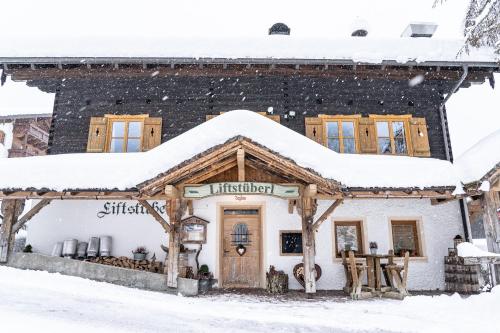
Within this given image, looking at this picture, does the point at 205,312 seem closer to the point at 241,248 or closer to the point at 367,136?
the point at 241,248

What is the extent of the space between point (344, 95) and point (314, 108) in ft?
3.61

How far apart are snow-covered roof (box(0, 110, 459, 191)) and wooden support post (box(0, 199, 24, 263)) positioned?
0.80 metres

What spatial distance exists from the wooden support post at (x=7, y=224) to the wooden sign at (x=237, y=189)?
15.6 feet

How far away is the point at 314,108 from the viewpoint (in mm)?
11688

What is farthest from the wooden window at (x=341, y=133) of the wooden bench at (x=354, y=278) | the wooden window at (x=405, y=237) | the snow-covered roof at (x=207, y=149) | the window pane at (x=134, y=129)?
the window pane at (x=134, y=129)

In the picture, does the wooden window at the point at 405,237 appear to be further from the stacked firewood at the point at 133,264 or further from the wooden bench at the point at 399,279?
the stacked firewood at the point at 133,264

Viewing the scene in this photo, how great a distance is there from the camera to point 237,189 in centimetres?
858

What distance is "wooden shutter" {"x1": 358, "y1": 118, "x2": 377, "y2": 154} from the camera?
1132 centimetres

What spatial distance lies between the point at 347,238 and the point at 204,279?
430cm

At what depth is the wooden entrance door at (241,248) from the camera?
10344 mm

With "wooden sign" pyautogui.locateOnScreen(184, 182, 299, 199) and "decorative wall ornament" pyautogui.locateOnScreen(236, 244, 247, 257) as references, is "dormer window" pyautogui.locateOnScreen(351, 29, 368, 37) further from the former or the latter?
"decorative wall ornament" pyautogui.locateOnScreen(236, 244, 247, 257)

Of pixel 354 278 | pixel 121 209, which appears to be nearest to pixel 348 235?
pixel 354 278

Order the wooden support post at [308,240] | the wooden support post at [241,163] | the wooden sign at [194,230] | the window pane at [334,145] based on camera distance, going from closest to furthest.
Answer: the wooden support post at [241,163], the wooden support post at [308,240], the wooden sign at [194,230], the window pane at [334,145]

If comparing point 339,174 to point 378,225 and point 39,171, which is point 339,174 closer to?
point 378,225
